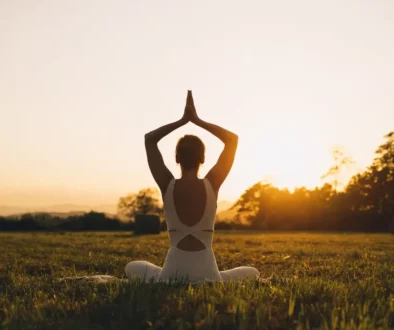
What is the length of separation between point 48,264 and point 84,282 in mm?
5162

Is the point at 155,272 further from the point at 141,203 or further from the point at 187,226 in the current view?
the point at 141,203

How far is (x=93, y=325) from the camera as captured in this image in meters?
3.94

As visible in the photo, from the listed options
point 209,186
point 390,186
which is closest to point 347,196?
point 390,186

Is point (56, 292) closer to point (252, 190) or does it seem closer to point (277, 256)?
point (277, 256)

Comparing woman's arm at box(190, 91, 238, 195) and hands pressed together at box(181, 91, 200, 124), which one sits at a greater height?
hands pressed together at box(181, 91, 200, 124)

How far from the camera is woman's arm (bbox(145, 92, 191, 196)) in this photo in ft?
18.4

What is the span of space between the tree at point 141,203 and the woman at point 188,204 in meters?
62.6

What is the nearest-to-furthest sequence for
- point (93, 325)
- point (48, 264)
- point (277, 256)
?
point (93, 325)
point (48, 264)
point (277, 256)

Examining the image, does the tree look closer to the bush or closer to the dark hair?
the bush

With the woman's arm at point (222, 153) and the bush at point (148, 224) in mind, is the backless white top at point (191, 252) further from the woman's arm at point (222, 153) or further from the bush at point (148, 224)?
the bush at point (148, 224)

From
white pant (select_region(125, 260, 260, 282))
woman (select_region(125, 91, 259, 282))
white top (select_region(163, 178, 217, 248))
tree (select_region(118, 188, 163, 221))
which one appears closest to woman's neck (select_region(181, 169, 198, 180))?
woman (select_region(125, 91, 259, 282))

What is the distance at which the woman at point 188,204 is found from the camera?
5.49 metres

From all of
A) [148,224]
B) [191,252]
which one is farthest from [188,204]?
[148,224]

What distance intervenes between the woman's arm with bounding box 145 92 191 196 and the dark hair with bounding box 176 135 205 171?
18cm
